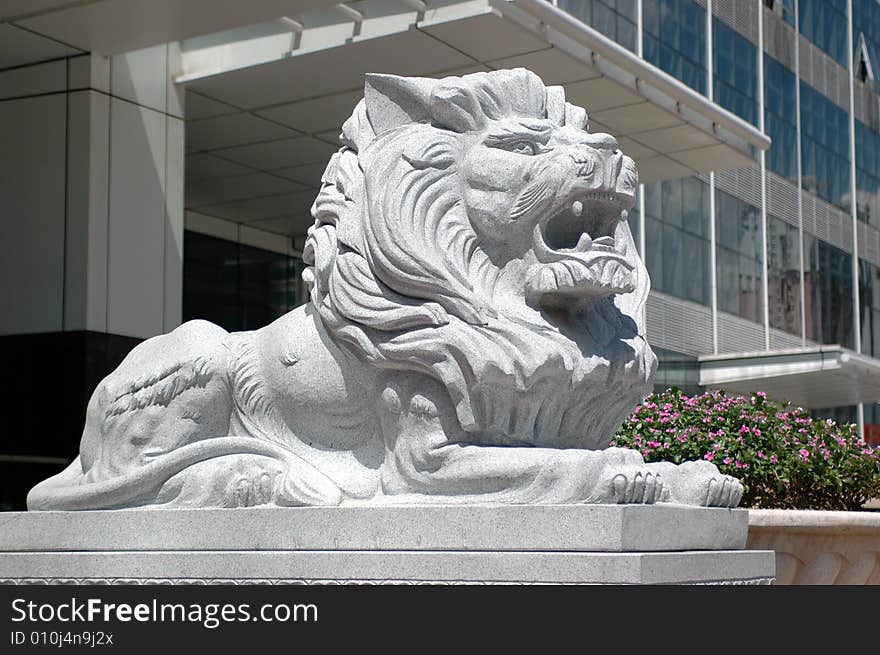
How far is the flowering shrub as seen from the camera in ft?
26.2

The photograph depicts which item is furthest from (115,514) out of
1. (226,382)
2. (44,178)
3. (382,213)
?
(44,178)

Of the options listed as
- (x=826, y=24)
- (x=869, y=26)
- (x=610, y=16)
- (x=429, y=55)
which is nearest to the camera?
(x=429, y=55)

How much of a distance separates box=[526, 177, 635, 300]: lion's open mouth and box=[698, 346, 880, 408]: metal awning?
20.3 meters

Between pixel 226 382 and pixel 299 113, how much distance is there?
10.6 metres

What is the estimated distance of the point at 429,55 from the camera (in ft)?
43.2

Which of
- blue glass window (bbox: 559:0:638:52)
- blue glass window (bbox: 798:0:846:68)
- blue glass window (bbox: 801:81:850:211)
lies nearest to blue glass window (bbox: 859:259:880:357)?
blue glass window (bbox: 801:81:850:211)

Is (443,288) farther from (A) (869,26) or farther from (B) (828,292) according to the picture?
(A) (869,26)

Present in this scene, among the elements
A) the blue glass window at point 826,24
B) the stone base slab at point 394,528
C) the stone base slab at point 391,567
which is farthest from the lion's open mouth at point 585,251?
the blue glass window at point 826,24

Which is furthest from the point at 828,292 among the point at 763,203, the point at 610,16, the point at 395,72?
the point at 395,72

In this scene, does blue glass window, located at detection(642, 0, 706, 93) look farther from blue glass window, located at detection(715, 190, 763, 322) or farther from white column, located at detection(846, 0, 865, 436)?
white column, located at detection(846, 0, 865, 436)

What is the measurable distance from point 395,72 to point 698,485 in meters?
9.78

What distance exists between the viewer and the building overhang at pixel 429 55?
12562 millimetres

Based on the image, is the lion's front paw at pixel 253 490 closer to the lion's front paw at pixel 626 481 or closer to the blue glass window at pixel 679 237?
the lion's front paw at pixel 626 481

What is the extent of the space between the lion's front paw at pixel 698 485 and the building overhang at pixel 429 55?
8.23 metres
